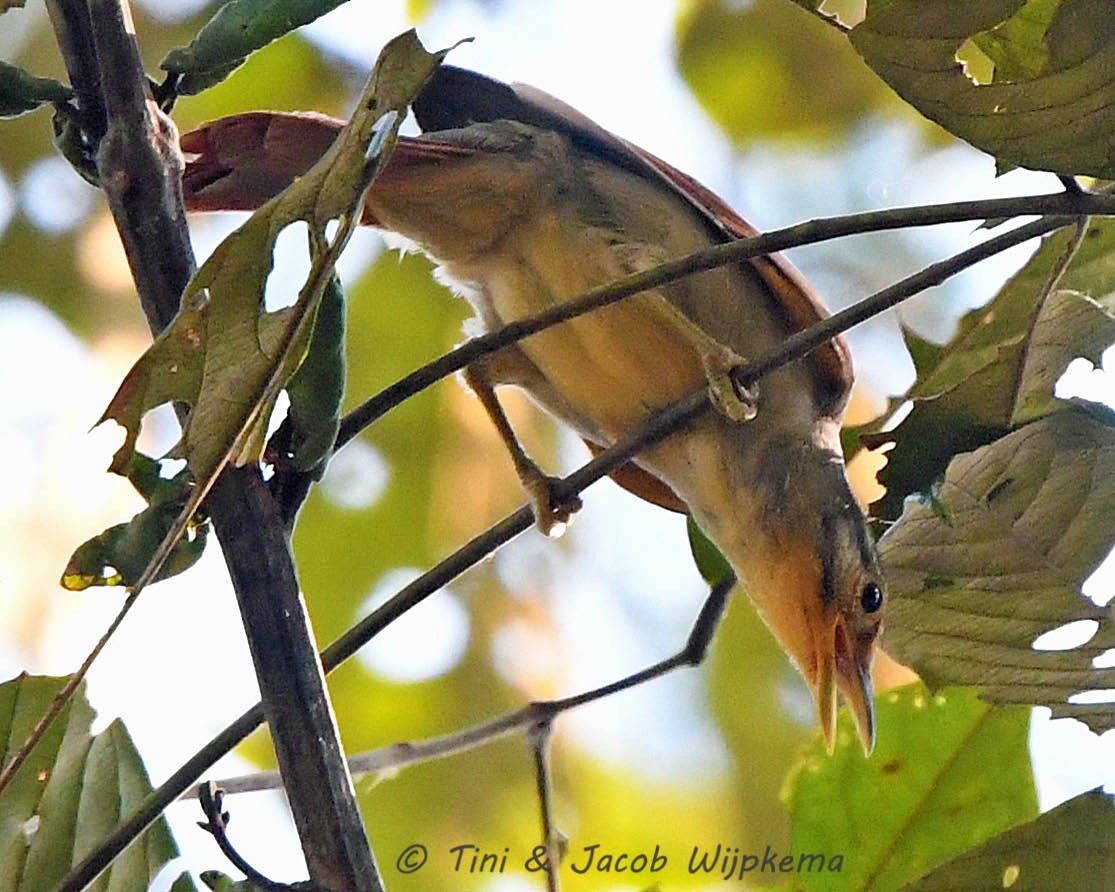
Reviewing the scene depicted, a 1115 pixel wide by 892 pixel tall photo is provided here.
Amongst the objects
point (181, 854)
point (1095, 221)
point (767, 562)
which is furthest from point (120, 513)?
point (1095, 221)

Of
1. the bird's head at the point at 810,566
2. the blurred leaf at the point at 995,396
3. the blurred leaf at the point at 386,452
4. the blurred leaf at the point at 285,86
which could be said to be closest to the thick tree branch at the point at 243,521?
the blurred leaf at the point at 995,396

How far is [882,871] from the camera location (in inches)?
57.4

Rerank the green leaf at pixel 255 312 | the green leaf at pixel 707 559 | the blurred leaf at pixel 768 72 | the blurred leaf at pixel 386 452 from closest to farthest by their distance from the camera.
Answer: the green leaf at pixel 255 312 → the green leaf at pixel 707 559 → the blurred leaf at pixel 386 452 → the blurred leaf at pixel 768 72

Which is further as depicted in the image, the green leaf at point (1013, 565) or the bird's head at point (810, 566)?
the bird's head at point (810, 566)

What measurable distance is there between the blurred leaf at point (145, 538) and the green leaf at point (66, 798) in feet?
0.90

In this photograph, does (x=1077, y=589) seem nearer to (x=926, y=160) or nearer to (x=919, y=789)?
(x=919, y=789)

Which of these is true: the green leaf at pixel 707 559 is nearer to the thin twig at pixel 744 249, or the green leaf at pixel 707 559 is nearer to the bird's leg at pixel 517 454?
the bird's leg at pixel 517 454

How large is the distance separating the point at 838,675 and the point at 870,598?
122mm

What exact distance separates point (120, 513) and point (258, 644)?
2.31 metres

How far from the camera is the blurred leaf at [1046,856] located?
3.65 ft

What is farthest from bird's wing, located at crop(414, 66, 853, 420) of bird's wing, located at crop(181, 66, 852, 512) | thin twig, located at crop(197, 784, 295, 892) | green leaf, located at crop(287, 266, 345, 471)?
thin twig, located at crop(197, 784, 295, 892)

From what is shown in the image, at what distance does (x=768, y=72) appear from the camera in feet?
10.5

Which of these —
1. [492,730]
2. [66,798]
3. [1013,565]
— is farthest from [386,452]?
[1013,565]

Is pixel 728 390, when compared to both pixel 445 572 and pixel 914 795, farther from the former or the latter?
pixel 445 572
